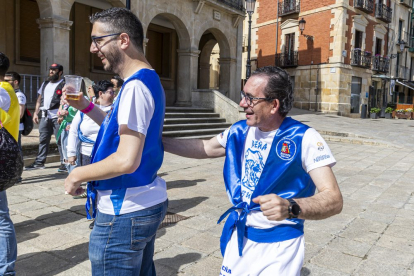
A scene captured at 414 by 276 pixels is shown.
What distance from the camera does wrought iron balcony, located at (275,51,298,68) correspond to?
26.8 metres

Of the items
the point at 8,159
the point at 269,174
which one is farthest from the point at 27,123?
the point at 269,174

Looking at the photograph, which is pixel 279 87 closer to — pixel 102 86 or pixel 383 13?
pixel 102 86

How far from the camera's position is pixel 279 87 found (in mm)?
1823

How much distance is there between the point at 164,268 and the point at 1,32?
36.1 feet

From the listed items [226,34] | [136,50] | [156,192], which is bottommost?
[156,192]

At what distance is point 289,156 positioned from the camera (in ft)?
5.68

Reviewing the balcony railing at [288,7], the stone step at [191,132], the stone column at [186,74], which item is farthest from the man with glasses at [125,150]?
the balcony railing at [288,7]

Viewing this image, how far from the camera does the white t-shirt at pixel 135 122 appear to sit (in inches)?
63.0

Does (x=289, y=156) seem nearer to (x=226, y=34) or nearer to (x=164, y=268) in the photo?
(x=164, y=268)

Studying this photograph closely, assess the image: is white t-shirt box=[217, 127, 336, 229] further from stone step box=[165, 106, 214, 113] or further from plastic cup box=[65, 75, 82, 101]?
stone step box=[165, 106, 214, 113]

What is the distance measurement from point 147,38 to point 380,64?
2211 centimetres

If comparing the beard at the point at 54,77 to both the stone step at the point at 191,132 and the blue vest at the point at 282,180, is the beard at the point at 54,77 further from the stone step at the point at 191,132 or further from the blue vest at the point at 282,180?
the blue vest at the point at 282,180

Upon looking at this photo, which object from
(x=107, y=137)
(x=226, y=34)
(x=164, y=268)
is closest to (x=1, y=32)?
(x=226, y=34)

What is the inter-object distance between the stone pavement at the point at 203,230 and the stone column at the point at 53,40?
432cm
